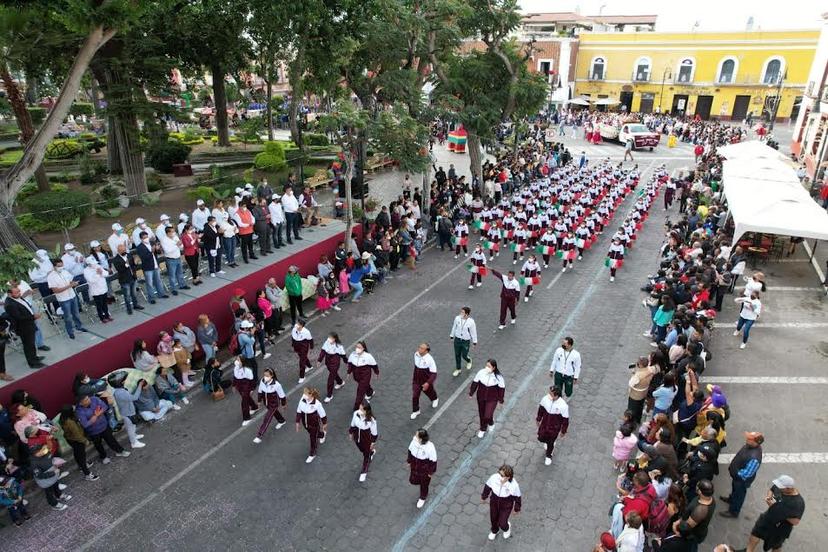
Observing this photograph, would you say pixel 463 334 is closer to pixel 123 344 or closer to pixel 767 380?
pixel 767 380

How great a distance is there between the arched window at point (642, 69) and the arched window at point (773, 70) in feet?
32.7

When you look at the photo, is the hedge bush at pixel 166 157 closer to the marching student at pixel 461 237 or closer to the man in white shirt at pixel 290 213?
the man in white shirt at pixel 290 213

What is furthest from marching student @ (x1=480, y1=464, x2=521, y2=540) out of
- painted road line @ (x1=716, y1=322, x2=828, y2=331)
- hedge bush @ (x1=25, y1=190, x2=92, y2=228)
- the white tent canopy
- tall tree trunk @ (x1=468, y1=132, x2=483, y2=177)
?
tall tree trunk @ (x1=468, y1=132, x2=483, y2=177)

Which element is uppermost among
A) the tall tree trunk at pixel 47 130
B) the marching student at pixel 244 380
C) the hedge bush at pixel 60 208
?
the tall tree trunk at pixel 47 130

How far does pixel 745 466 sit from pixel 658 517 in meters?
1.47

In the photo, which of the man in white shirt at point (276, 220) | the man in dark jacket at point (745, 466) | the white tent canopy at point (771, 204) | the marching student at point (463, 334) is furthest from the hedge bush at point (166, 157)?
the man in dark jacket at point (745, 466)

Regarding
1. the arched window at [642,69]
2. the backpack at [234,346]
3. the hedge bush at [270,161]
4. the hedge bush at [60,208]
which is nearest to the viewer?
the backpack at [234,346]

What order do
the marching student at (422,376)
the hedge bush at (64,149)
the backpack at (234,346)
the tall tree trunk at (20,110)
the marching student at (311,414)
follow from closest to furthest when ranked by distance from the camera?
the marching student at (311,414) → the marching student at (422,376) → the backpack at (234,346) → the tall tree trunk at (20,110) → the hedge bush at (64,149)

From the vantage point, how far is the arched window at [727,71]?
5078 cm

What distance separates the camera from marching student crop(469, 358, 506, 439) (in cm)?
834

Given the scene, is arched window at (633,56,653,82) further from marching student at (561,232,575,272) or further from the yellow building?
marching student at (561,232,575,272)

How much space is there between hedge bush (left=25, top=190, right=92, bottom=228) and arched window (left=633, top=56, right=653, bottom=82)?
175 feet

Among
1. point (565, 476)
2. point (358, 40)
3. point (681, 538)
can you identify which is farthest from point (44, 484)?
point (358, 40)

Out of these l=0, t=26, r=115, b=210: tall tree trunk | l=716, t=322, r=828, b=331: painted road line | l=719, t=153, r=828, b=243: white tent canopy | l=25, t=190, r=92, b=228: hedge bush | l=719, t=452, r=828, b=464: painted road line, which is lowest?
l=719, t=452, r=828, b=464: painted road line
